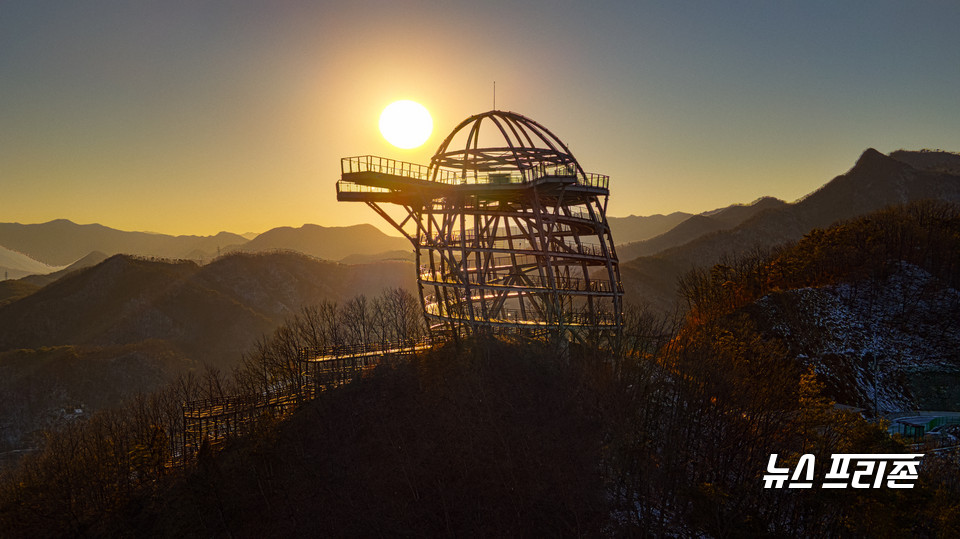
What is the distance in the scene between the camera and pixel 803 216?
186875 millimetres

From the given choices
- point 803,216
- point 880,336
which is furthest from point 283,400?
point 803,216

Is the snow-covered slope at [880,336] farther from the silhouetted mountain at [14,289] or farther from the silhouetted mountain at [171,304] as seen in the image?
the silhouetted mountain at [14,289]

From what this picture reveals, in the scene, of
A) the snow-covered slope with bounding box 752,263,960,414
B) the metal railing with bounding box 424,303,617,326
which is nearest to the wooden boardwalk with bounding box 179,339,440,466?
the metal railing with bounding box 424,303,617,326

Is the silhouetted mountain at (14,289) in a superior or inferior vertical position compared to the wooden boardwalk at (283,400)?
superior

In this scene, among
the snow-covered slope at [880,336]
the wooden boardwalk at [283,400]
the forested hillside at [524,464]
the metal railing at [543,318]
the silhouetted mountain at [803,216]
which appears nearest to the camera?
the forested hillside at [524,464]

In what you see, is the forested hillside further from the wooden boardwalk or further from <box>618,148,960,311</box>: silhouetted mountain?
<box>618,148,960,311</box>: silhouetted mountain

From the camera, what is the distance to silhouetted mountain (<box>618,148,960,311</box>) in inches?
6457

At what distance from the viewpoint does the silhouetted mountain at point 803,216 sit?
16400 cm

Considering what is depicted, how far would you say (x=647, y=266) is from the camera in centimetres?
17712

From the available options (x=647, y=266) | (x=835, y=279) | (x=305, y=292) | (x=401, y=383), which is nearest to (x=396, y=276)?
(x=305, y=292)

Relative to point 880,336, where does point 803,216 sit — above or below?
above

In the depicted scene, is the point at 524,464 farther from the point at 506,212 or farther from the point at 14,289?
the point at 14,289

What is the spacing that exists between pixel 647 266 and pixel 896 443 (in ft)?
512

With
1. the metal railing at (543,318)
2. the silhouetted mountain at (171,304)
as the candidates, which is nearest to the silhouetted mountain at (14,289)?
the silhouetted mountain at (171,304)
